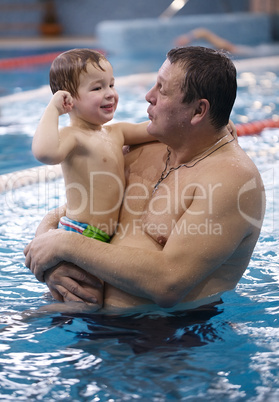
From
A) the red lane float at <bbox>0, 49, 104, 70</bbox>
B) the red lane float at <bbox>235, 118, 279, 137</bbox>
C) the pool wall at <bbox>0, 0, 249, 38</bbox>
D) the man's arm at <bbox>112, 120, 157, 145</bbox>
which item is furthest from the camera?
the pool wall at <bbox>0, 0, 249, 38</bbox>

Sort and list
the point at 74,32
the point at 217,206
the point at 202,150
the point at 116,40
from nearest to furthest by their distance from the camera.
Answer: the point at 217,206, the point at 202,150, the point at 116,40, the point at 74,32

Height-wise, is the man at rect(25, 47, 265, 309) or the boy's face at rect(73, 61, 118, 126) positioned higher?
the boy's face at rect(73, 61, 118, 126)

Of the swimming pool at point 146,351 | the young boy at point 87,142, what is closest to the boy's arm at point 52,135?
the young boy at point 87,142

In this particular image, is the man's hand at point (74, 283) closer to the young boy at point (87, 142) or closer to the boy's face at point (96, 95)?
the young boy at point (87, 142)

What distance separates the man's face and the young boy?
260 millimetres

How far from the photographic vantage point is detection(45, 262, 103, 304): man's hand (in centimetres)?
273

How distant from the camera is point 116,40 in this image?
1578 cm

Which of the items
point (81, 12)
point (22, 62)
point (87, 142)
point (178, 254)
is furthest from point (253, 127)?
point (81, 12)

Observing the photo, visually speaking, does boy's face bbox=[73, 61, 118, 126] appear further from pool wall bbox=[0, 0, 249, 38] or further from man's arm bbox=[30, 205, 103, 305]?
pool wall bbox=[0, 0, 249, 38]

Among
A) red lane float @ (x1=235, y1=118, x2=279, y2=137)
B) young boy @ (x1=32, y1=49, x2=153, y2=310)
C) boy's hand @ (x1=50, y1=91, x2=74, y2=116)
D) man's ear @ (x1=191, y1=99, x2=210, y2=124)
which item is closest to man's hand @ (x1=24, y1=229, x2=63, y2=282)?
young boy @ (x1=32, y1=49, x2=153, y2=310)

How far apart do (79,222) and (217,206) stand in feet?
2.42

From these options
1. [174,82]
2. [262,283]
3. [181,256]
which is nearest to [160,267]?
[181,256]

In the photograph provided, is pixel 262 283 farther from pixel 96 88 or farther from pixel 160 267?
pixel 96 88

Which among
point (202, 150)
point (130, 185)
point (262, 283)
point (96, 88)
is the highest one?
point (96, 88)
